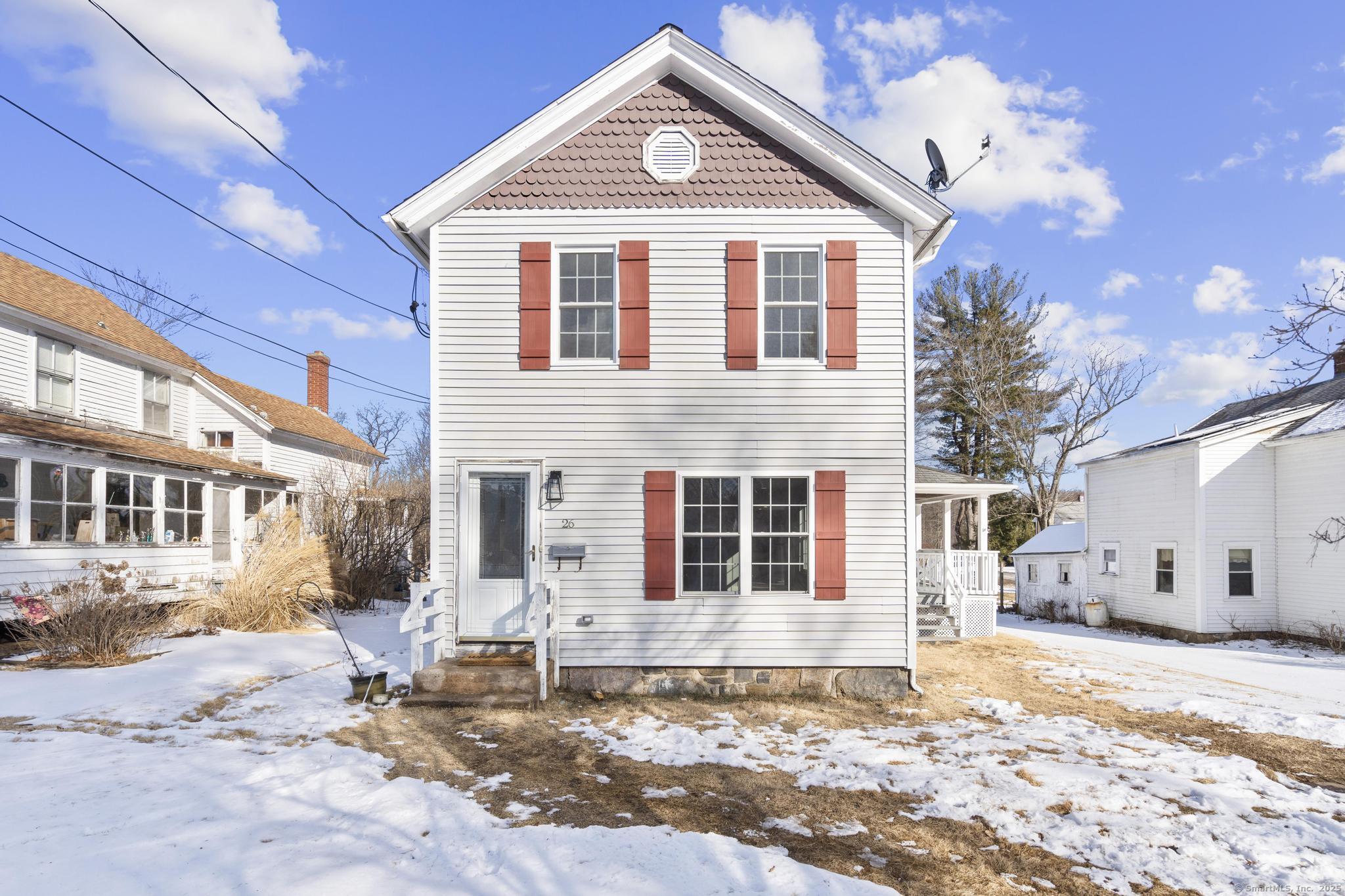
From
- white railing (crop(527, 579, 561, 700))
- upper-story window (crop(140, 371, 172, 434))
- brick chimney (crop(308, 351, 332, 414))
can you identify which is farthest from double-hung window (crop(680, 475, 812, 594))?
brick chimney (crop(308, 351, 332, 414))

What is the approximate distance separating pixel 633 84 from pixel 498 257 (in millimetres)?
2512

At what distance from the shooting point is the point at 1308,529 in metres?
13.4

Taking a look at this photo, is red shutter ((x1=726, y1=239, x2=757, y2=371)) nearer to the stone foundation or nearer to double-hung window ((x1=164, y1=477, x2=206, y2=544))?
the stone foundation

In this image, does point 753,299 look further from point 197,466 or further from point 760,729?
point 197,466

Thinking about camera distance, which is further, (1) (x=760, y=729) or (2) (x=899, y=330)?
(2) (x=899, y=330)

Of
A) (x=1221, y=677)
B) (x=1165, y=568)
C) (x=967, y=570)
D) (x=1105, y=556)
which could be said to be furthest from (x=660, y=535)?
(x=1105, y=556)

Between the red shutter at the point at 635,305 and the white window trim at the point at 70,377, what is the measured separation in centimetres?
1168

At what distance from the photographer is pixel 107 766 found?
217 inches

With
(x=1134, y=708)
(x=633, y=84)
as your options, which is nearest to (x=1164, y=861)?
(x=1134, y=708)

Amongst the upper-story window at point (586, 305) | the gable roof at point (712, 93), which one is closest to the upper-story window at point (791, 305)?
the gable roof at point (712, 93)

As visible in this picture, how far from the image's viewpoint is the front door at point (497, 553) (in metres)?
8.38

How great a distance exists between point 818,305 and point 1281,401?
1519 centimetres

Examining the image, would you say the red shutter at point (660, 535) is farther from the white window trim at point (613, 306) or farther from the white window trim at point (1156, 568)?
the white window trim at point (1156, 568)

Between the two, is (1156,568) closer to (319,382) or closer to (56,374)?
(56,374)
